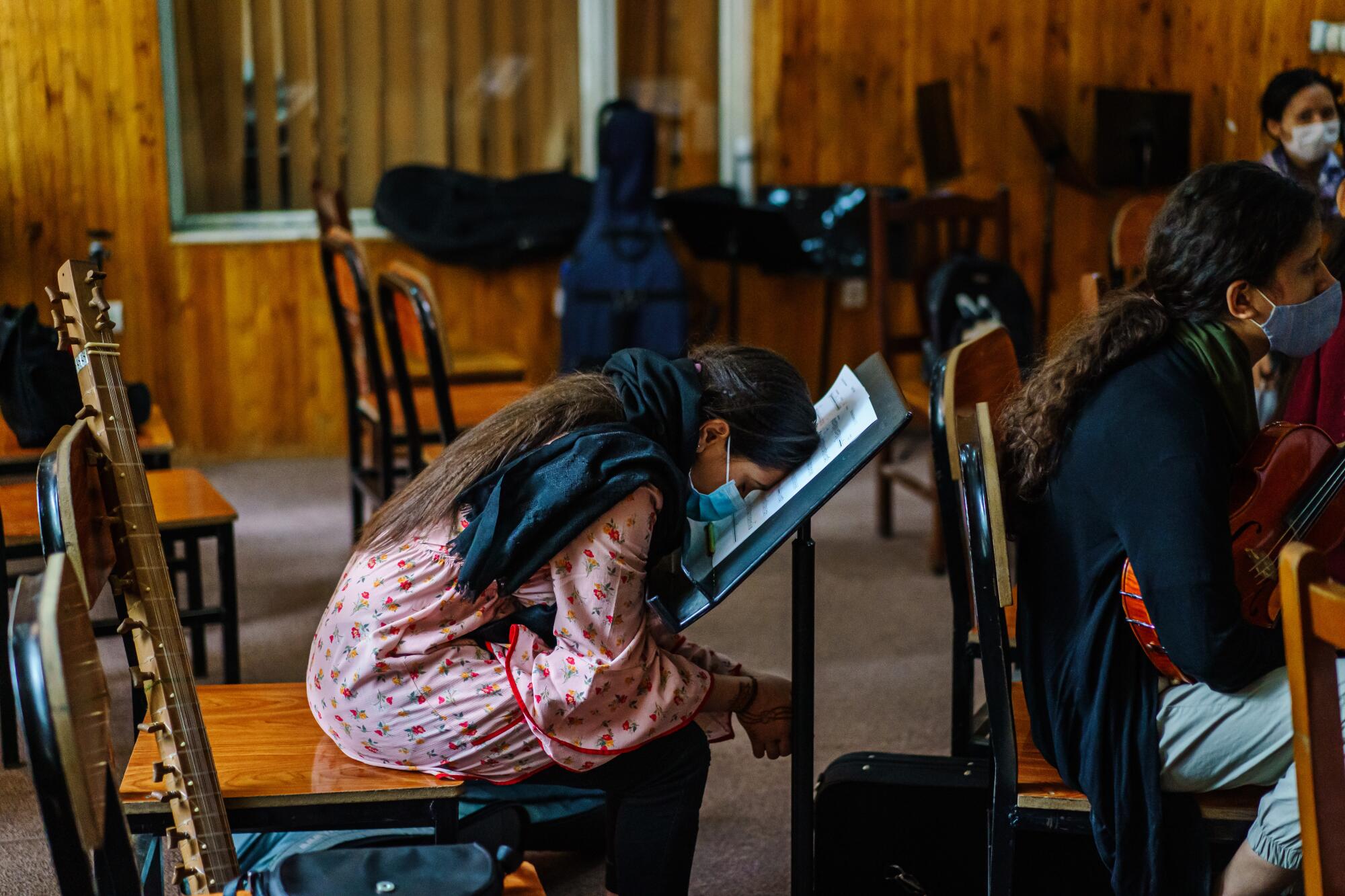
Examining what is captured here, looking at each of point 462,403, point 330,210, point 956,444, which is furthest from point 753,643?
point 330,210

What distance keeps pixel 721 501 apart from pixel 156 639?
23.8 inches

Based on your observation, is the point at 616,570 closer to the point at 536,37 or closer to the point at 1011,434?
the point at 1011,434

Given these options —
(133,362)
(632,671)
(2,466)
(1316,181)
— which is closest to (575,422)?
(632,671)

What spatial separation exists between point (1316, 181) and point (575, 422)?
171 cm

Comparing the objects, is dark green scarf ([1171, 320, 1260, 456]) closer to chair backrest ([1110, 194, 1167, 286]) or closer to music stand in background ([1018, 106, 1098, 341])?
chair backrest ([1110, 194, 1167, 286])

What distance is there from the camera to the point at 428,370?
3.03 metres

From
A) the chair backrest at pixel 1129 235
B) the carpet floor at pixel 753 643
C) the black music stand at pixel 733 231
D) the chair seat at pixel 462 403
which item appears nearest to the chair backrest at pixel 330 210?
the chair seat at pixel 462 403

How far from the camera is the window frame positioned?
178 inches

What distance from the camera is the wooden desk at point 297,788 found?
57.0 inches

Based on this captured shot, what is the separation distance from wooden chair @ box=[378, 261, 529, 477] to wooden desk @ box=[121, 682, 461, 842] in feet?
3.66

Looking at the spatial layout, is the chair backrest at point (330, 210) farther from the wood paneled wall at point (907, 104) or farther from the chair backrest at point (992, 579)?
the chair backrest at point (992, 579)

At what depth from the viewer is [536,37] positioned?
493 centimetres

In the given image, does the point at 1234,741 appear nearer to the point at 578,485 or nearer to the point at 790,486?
the point at 790,486

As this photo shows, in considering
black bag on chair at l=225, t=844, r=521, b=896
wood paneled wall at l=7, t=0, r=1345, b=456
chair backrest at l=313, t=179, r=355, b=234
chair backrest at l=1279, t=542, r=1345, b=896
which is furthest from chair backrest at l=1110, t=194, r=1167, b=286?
black bag on chair at l=225, t=844, r=521, b=896
